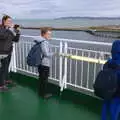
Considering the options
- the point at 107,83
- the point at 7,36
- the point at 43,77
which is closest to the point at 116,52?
the point at 107,83

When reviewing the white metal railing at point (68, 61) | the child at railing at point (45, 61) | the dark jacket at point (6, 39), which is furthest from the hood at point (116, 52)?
the dark jacket at point (6, 39)

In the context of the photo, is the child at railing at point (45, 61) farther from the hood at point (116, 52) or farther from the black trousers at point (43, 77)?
the hood at point (116, 52)

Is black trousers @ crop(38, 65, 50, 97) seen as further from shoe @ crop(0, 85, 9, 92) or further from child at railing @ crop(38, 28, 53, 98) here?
shoe @ crop(0, 85, 9, 92)

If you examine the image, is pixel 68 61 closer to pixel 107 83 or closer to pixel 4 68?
pixel 4 68

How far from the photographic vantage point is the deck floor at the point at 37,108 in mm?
4266

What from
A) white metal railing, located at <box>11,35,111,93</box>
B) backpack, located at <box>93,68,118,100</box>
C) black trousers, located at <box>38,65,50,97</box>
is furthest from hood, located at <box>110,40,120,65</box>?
black trousers, located at <box>38,65,50,97</box>

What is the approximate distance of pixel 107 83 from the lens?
2.62 m

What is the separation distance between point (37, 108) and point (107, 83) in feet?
7.36

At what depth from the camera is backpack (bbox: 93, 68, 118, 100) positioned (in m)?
2.60

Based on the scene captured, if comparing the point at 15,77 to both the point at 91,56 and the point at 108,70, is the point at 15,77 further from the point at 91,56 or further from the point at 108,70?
the point at 108,70

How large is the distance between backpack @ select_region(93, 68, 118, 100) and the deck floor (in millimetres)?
1611

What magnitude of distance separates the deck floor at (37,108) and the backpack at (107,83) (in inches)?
63.4

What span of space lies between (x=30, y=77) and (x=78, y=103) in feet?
5.58

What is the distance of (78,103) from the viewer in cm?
484
